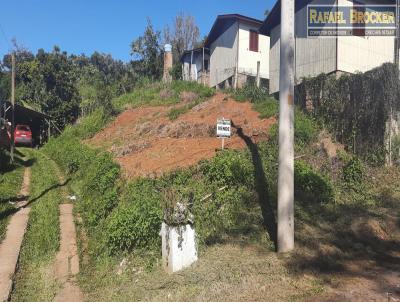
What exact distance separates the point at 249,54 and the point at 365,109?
15294 millimetres

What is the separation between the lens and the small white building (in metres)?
25.1

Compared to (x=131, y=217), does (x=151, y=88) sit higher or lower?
higher

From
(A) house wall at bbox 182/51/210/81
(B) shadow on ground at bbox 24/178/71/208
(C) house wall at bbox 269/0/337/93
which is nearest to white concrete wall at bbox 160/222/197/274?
(B) shadow on ground at bbox 24/178/71/208

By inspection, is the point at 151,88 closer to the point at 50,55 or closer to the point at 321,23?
the point at 321,23

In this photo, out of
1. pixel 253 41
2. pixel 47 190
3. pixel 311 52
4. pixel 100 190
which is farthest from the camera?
pixel 253 41

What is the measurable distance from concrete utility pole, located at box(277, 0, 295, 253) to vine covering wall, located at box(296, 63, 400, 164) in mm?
5435

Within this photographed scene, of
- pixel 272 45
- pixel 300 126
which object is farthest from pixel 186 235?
pixel 272 45

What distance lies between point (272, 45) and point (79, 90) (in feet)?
95.0

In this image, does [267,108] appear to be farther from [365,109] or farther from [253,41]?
[253,41]

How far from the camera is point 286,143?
20.2 feet

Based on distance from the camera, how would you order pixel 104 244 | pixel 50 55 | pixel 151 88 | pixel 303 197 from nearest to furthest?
pixel 104 244 < pixel 303 197 < pixel 151 88 < pixel 50 55

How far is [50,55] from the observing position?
4353 centimetres

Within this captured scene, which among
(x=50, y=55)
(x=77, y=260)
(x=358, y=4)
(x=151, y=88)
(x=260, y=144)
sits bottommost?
(x=77, y=260)

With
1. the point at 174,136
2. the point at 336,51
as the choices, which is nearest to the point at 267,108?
the point at 174,136
